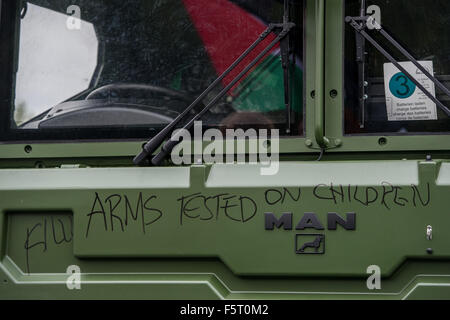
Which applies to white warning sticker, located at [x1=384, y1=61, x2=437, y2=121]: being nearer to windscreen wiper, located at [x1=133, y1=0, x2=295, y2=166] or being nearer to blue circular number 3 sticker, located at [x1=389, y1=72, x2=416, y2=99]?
blue circular number 3 sticker, located at [x1=389, y1=72, x2=416, y2=99]

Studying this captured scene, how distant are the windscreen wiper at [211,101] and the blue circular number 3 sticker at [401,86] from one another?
1.30 ft

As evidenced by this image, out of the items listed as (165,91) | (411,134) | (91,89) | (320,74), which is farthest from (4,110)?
(411,134)

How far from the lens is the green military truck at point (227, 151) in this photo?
2871mm

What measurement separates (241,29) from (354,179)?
76cm

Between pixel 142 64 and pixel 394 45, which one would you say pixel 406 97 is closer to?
pixel 394 45

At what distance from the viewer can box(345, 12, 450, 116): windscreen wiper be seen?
295 cm

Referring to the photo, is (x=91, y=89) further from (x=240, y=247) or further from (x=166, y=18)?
(x=240, y=247)

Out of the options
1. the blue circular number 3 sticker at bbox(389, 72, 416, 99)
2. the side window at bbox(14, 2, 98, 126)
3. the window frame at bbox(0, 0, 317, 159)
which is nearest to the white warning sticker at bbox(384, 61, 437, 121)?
the blue circular number 3 sticker at bbox(389, 72, 416, 99)

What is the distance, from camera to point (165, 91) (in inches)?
127

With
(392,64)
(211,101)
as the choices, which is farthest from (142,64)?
(392,64)

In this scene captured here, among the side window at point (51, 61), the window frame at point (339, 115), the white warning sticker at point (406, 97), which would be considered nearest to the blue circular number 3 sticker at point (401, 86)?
the white warning sticker at point (406, 97)

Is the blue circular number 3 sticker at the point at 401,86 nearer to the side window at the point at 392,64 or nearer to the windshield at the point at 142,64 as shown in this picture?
the side window at the point at 392,64

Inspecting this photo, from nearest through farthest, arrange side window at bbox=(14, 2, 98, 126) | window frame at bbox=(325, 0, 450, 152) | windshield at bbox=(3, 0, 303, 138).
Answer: window frame at bbox=(325, 0, 450, 152)
windshield at bbox=(3, 0, 303, 138)
side window at bbox=(14, 2, 98, 126)

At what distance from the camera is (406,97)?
304 centimetres
